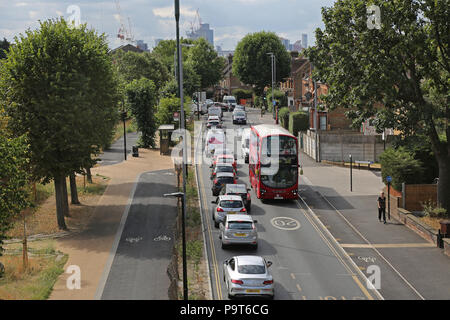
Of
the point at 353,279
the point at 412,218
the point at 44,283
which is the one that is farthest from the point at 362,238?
the point at 44,283

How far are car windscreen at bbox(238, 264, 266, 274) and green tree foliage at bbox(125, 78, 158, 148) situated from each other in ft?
133

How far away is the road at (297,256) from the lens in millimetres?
21609

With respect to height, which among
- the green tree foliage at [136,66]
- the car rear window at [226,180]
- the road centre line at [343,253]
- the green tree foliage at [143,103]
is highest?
the green tree foliage at [136,66]

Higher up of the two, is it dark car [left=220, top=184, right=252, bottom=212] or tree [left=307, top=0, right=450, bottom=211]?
tree [left=307, top=0, right=450, bottom=211]

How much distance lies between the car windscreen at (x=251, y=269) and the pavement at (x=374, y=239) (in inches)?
197

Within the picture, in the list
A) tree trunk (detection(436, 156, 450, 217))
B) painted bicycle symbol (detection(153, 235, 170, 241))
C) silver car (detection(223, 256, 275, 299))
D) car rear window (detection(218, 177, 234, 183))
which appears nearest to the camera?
silver car (detection(223, 256, 275, 299))

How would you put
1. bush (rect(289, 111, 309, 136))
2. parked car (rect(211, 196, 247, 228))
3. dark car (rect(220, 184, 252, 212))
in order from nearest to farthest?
parked car (rect(211, 196, 247, 228)) → dark car (rect(220, 184, 252, 212)) → bush (rect(289, 111, 309, 136))

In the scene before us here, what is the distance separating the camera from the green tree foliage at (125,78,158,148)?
193ft

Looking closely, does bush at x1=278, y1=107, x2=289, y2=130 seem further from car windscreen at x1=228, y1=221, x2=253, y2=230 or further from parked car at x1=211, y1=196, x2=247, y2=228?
car windscreen at x1=228, y1=221, x2=253, y2=230

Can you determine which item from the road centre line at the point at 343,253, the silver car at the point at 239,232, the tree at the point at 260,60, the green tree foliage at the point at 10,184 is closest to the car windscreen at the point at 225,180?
the road centre line at the point at 343,253

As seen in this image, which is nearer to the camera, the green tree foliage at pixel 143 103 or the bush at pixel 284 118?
the green tree foliage at pixel 143 103

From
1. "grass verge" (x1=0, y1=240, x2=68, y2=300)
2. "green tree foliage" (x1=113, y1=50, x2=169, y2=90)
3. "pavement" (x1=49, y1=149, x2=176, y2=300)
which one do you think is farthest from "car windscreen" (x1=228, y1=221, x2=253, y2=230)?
"green tree foliage" (x1=113, y1=50, x2=169, y2=90)

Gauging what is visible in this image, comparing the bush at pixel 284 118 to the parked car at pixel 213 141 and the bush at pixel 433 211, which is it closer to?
the parked car at pixel 213 141

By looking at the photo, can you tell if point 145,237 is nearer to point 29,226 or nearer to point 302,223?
point 29,226
